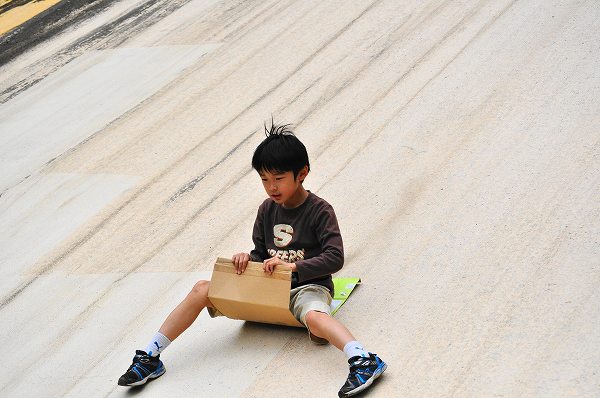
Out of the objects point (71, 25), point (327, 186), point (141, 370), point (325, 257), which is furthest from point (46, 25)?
point (325, 257)

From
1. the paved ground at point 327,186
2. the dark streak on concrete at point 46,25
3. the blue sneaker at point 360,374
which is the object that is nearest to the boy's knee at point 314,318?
the paved ground at point 327,186

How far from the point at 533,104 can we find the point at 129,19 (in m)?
4.13

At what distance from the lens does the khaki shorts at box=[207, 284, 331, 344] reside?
3.15 metres

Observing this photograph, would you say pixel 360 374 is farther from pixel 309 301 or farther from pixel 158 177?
pixel 158 177

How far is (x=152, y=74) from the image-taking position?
21.1 feet

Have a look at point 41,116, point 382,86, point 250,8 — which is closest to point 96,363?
point 382,86

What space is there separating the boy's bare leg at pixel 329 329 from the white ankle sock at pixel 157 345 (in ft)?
1.90

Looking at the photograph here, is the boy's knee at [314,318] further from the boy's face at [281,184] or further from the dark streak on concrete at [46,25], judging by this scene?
the dark streak on concrete at [46,25]

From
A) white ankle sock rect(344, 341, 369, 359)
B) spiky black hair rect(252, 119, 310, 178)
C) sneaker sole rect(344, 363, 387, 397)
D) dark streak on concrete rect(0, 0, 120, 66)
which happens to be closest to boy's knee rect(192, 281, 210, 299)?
spiky black hair rect(252, 119, 310, 178)

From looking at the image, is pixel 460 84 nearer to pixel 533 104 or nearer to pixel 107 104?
pixel 533 104

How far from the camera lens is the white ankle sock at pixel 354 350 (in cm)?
287

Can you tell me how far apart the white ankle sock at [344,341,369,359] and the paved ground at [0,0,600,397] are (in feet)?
0.41

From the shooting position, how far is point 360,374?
2.83 metres

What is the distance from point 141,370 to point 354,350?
0.88m
